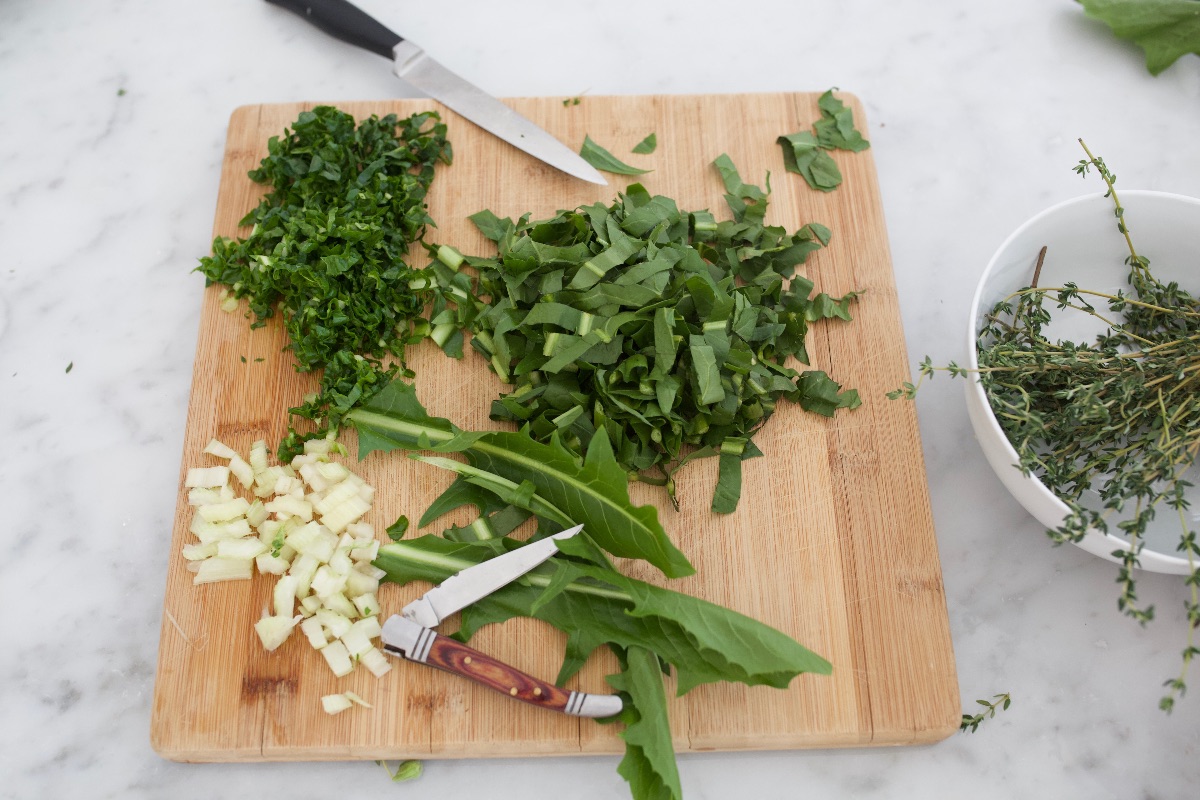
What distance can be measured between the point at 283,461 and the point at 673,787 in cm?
96

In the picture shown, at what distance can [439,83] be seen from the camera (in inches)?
86.0

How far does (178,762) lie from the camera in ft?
5.91

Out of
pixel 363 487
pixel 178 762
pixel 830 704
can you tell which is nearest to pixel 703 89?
pixel 363 487

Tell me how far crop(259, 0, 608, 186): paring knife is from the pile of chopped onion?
2.56 feet

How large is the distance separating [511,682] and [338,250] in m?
0.89

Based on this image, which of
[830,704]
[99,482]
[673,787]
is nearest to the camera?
[673,787]

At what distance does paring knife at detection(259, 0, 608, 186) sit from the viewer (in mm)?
2080

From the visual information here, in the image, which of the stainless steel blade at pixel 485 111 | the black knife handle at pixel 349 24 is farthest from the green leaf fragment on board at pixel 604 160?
the black knife handle at pixel 349 24

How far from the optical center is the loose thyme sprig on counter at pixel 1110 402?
153cm

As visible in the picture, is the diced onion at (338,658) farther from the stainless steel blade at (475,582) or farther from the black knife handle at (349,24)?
the black knife handle at (349,24)

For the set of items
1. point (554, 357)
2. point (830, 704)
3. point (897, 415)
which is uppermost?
point (554, 357)

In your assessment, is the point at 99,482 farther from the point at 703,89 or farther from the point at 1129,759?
the point at 1129,759

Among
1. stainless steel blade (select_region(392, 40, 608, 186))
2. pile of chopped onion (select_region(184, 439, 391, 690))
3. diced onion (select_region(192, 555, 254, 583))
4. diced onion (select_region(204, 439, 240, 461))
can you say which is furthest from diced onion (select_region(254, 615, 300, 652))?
stainless steel blade (select_region(392, 40, 608, 186))

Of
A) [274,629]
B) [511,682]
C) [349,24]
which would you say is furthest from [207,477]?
[349,24]
